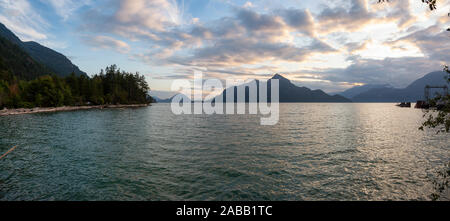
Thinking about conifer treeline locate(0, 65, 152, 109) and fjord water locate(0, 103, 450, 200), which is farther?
conifer treeline locate(0, 65, 152, 109)

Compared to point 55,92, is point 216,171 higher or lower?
lower

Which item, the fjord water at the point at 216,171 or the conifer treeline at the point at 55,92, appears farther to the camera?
the conifer treeline at the point at 55,92

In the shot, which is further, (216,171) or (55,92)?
(55,92)

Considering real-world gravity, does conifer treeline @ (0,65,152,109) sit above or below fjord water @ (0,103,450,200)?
above

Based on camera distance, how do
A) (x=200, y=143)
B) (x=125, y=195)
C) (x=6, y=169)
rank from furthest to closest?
1. (x=200, y=143)
2. (x=6, y=169)
3. (x=125, y=195)

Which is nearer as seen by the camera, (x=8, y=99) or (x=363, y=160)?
(x=363, y=160)

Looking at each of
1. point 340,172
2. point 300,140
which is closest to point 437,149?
point 300,140

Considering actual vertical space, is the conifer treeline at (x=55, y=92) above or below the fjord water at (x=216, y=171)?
above
